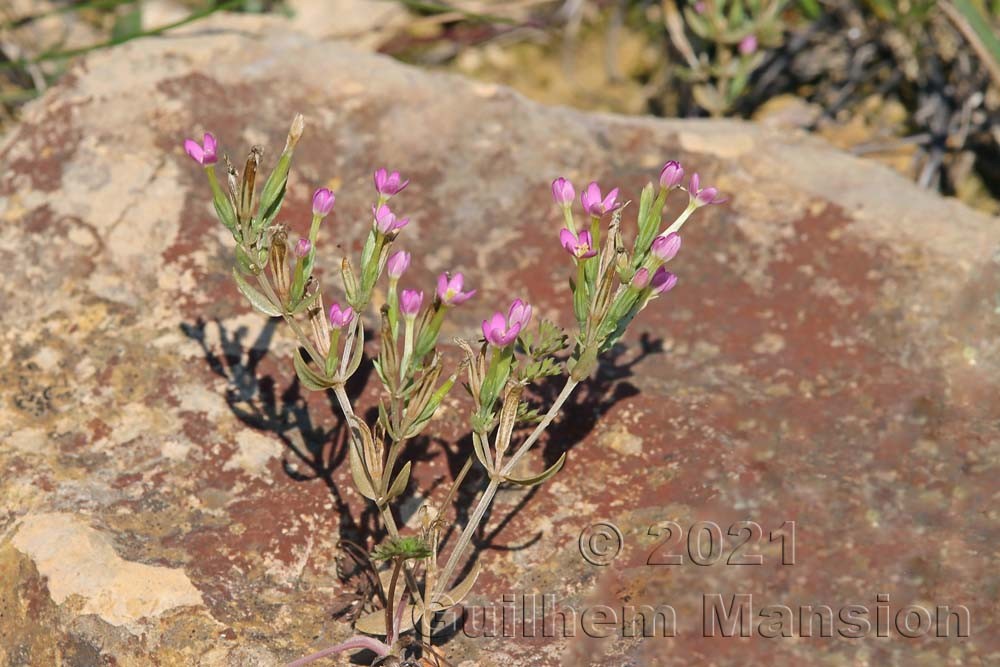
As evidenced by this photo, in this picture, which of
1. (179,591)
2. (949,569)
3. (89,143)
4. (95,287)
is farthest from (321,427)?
(949,569)

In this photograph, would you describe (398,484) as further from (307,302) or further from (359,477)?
(307,302)

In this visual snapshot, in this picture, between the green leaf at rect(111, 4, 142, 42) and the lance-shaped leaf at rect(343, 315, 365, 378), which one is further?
the green leaf at rect(111, 4, 142, 42)

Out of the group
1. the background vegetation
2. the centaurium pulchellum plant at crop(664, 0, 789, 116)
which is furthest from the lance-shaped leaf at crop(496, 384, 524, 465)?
the centaurium pulchellum plant at crop(664, 0, 789, 116)

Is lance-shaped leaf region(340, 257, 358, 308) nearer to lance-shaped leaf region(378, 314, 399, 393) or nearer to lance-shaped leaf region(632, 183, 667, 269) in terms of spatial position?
lance-shaped leaf region(378, 314, 399, 393)

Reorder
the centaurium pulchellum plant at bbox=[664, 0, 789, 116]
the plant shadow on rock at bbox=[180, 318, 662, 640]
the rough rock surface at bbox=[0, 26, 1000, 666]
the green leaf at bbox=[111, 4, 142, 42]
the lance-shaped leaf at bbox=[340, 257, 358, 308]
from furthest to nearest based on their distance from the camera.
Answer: the green leaf at bbox=[111, 4, 142, 42] < the centaurium pulchellum plant at bbox=[664, 0, 789, 116] < the plant shadow on rock at bbox=[180, 318, 662, 640] < the rough rock surface at bbox=[0, 26, 1000, 666] < the lance-shaped leaf at bbox=[340, 257, 358, 308]

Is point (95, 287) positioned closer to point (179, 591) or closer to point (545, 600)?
point (179, 591)

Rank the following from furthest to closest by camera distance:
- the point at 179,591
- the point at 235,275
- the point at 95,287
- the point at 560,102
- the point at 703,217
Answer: the point at 560,102
the point at 703,217
the point at 95,287
the point at 179,591
the point at 235,275

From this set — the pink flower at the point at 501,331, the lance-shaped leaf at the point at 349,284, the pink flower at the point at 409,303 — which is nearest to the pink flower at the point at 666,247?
the pink flower at the point at 501,331
